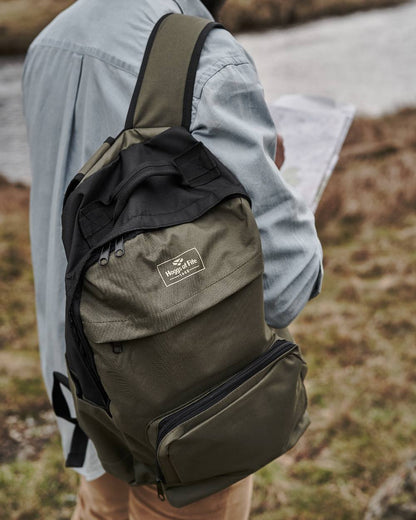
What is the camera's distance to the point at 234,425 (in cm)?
109

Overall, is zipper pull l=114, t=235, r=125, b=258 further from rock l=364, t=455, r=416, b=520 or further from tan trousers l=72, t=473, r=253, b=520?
rock l=364, t=455, r=416, b=520

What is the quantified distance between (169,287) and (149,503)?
0.62 m

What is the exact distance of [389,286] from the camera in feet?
12.3

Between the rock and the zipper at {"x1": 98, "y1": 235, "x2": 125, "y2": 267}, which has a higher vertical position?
the zipper at {"x1": 98, "y1": 235, "x2": 125, "y2": 267}

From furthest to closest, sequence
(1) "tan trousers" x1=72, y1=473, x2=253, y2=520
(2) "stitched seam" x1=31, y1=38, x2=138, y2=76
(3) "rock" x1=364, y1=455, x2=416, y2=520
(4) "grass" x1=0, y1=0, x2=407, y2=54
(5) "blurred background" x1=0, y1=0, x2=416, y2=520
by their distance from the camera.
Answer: (4) "grass" x1=0, y1=0, x2=407, y2=54, (5) "blurred background" x1=0, y1=0, x2=416, y2=520, (3) "rock" x1=364, y1=455, x2=416, y2=520, (1) "tan trousers" x1=72, y1=473, x2=253, y2=520, (2) "stitched seam" x1=31, y1=38, x2=138, y2=76

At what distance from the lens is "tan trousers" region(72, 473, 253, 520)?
130 centimetres

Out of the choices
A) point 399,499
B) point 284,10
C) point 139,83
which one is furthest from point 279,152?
point 284,10

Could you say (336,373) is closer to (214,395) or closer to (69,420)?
(69,420)

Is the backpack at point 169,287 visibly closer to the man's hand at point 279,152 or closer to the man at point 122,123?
the man at point 122,123

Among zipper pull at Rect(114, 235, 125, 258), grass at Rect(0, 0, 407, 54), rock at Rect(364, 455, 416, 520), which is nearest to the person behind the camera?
zipper pull at Rect(114, 235, 125, 258)

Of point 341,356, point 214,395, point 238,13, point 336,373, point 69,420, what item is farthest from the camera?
point 238,13

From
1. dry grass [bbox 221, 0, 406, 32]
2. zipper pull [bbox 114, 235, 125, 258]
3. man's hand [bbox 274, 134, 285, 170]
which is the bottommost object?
dry grass [bbox 221, 0, 406, 32]

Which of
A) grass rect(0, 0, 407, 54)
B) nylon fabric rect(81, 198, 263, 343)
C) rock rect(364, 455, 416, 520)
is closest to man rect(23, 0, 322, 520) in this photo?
nylon fabric rect(81, 198, 263, 343)

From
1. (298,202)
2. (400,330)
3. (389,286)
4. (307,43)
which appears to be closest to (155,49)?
(298,202)
